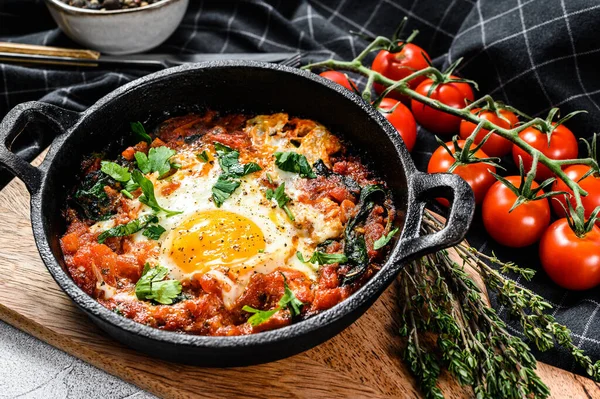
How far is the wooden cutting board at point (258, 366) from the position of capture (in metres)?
3.04

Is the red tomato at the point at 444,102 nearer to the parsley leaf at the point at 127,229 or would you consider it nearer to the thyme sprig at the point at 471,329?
the thyme sprig at the point at 471,329

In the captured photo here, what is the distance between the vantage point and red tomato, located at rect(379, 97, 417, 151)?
4.18 meters

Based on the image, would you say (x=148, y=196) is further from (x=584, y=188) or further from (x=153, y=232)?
(x=584, y=188)

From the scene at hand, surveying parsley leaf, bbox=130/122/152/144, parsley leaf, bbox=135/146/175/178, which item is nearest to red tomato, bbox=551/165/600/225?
parsley leaf, bbox=135/146/175/178

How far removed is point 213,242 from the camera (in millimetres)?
3125

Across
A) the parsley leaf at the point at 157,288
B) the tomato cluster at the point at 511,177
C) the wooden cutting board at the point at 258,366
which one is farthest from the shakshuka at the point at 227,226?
the tomato cluster at the point at 511,177

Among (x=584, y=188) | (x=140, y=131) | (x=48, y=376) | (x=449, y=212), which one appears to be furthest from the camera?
(x=584, y=188)

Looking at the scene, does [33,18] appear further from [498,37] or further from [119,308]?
[498,37]

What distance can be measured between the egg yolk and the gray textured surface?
2.26 feet

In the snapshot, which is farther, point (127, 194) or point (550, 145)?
point (550, 145)

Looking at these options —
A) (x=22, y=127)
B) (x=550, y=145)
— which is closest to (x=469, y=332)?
(x=550, y=145)

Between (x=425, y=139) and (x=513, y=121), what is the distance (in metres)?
0.59

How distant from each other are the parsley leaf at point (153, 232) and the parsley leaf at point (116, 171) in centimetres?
37

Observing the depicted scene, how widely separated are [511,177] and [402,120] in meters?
0.77
